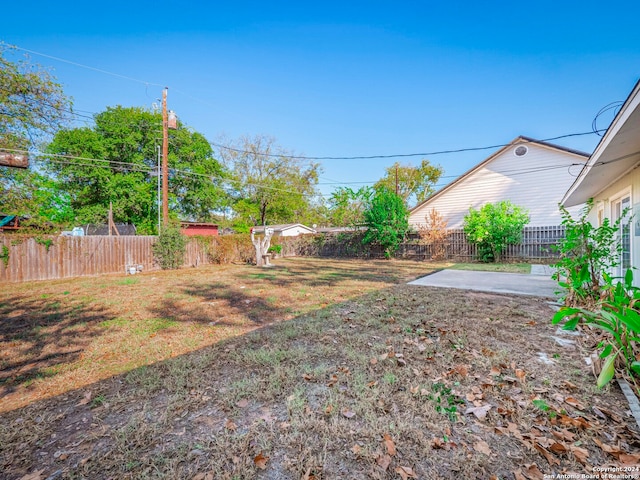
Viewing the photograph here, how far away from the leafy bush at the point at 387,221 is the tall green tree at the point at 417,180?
1688 centimetres

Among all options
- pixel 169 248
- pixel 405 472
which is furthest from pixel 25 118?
pixel 405 472

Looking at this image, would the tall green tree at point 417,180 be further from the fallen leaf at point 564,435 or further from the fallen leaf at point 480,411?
the fallen leaf at point 564,435

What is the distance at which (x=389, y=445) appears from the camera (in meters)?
1.64

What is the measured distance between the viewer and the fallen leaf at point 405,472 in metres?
1.42

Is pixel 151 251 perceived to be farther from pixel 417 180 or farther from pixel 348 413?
pixel 417 180

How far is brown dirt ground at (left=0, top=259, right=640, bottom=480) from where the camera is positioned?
5.01 ft

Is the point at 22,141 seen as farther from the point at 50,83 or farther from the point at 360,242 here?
the point at 360,242

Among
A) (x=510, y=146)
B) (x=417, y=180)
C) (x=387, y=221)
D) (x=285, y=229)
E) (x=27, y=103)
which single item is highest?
(x=417, y=180)

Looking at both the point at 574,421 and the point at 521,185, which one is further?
the point at 521,185

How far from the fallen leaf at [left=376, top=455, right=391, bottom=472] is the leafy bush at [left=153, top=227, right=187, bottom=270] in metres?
12.5

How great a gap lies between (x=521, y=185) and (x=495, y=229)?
4.44 metres

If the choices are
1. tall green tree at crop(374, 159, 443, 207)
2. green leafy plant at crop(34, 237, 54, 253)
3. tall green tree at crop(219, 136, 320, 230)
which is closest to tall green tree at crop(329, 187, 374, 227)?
tall green tree at crop(219, 136, 320, 230)

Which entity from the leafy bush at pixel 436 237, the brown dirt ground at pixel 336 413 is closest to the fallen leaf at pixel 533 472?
the brown dirt ground at pixel 336 413

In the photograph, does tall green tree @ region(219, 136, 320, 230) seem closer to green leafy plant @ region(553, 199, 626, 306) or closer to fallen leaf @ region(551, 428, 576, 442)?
green leafy plant @ region(553, 199, 626, 306)
